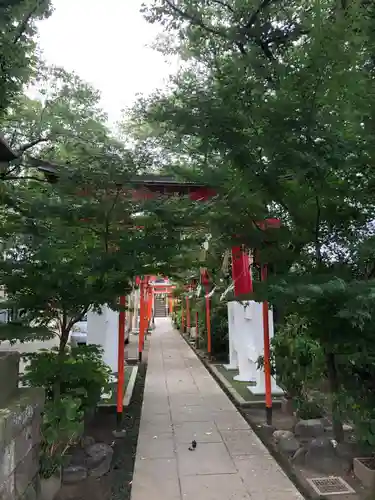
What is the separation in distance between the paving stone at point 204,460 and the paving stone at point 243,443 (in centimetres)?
12

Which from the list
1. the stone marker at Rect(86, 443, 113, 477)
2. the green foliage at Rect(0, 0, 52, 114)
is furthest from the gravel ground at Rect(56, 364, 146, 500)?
the green foliage at Rect(0, 0, 52, 114)

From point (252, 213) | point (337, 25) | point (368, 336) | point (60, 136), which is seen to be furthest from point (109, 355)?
point (337, 25)

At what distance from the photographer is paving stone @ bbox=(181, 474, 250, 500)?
3.95 metres

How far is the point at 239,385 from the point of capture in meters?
9.17

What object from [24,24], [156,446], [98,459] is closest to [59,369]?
[98,459]

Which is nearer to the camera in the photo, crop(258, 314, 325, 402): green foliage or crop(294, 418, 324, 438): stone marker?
crop(258, 314, 325, 402): green foliage

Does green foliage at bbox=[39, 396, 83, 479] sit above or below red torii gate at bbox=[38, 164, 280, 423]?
below

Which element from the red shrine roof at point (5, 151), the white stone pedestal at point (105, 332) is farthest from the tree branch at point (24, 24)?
the white stone pedestal at point (105, 332)

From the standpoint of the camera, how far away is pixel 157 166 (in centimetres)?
517

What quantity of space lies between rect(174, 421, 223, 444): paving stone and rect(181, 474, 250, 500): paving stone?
1.26 metres

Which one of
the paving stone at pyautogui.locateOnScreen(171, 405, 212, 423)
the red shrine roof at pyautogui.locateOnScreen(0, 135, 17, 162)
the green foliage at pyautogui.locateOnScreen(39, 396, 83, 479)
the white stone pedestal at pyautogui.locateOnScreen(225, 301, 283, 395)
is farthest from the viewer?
the white stone pedestal at pyautogui.locateOnScreen(225, 301, 283, 395)

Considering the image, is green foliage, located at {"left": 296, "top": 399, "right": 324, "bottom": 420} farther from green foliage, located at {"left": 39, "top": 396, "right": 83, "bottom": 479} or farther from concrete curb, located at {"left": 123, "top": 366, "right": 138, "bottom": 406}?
concrete curb, located at {"left": 123, "top": 366, "right": 138, "bottom": 406}

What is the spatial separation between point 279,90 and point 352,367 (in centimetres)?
284

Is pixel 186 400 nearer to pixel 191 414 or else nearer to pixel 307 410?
pixel 191 414
